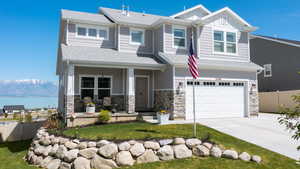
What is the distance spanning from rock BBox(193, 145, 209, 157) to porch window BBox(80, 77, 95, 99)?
7.83 m

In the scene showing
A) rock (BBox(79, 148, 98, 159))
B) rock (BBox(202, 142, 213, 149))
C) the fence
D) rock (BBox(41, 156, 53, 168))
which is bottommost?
rock (BBox(41, 156, 53, 168))

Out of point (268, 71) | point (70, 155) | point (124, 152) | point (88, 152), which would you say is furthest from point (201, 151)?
point (268, 71)

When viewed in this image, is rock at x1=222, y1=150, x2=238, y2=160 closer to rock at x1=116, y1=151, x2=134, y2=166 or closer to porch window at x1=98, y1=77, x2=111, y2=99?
rock at x1=116, y1=151, x2=134, y2=166

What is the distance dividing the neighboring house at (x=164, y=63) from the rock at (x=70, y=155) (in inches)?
199

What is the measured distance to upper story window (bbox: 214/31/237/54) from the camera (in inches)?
546

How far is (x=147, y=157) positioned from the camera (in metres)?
6.78

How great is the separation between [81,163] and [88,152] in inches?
15.3

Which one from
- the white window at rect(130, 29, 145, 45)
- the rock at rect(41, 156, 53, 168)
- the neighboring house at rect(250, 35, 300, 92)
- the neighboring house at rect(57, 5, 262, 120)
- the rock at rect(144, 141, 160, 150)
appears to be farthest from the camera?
the neighboring house at rect(250, 35, 300, 92)

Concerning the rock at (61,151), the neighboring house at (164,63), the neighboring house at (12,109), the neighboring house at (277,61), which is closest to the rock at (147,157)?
the rock at (61,151)

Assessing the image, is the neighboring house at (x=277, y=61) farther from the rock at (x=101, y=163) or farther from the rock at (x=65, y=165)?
the rock at (x=65, y=165)

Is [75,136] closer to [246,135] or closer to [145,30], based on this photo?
[246,135]

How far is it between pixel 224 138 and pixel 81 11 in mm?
13000

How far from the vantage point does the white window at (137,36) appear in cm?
1413

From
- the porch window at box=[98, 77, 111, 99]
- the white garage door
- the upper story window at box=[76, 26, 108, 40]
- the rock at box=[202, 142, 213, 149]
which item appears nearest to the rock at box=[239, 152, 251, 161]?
the rock at box=[202, 142, 213, 149]
